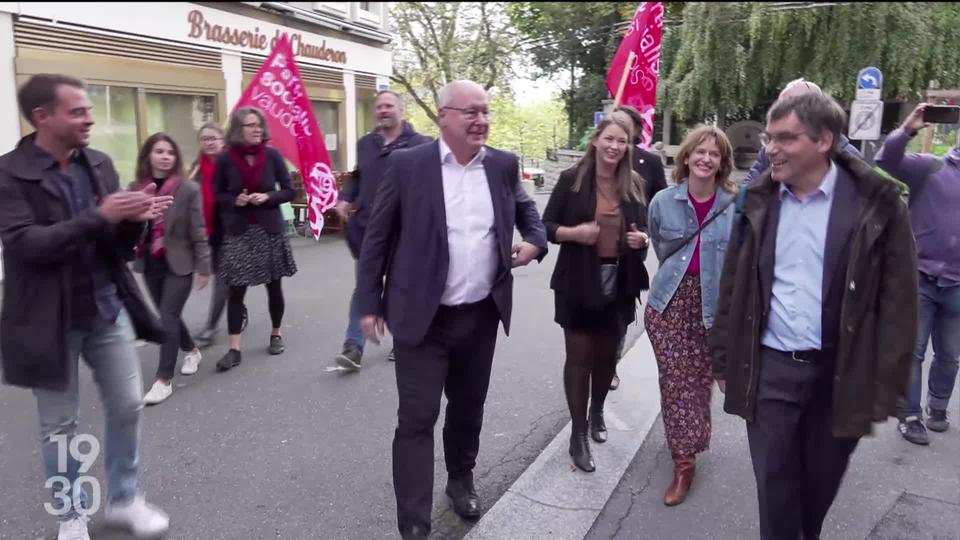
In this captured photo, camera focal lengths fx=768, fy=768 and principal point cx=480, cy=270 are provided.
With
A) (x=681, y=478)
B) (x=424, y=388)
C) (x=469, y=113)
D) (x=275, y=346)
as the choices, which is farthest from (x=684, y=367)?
(x=275, y=346)

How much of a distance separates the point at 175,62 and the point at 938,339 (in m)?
11.2

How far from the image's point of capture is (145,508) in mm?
3146

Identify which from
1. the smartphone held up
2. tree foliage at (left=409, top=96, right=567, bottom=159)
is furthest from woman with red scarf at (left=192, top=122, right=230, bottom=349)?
tree foliage at (left=409, top=96, right=567, bottom=159)

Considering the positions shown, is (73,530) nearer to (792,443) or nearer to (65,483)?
(65,483)

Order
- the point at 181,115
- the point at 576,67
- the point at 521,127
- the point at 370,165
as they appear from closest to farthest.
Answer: the point at 370,165
the point at 181,115
the point at 576,67
the point at 521,127

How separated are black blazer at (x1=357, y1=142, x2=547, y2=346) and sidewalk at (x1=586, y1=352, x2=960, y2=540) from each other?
3.80 ft

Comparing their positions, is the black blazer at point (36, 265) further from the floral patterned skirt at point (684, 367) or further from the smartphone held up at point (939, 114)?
the smartphone held up at point (939, 114)

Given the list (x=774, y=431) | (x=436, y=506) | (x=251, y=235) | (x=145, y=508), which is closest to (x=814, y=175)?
(x=774, y=431)

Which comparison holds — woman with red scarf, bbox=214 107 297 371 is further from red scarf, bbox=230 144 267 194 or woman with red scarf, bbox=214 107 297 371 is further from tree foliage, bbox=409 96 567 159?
tree foliage, bbox=409 96 567 159

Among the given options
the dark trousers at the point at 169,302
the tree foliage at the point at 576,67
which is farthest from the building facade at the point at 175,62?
the tree foliage at the point at 576,67

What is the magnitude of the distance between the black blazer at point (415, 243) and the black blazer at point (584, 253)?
2.24 ft

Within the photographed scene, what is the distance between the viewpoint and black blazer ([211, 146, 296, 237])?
541 cm

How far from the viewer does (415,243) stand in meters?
2.98

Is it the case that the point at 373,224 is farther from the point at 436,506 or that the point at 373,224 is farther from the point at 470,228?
the point at 436,506
